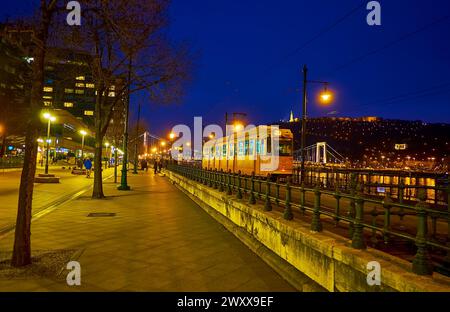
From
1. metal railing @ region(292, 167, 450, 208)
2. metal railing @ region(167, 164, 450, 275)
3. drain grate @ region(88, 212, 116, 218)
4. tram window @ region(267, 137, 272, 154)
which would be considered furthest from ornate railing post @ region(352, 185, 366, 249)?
tram window @ region(267, 137, 272, 154)

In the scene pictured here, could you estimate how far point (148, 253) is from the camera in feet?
24.1

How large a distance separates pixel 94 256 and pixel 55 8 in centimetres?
448

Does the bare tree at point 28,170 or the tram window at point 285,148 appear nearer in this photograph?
the bare tree at point 28,170

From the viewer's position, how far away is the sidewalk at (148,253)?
5.56 m

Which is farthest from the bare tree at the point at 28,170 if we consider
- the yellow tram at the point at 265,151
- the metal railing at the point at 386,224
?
the yellow tram at the point at 265,151

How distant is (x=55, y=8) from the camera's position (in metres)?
6.66

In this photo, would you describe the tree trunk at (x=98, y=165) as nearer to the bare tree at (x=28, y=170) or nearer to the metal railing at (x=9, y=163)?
the bare tree at (x=28, y=170)

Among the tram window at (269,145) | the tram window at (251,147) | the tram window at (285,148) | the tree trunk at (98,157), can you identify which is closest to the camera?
the tree trunk at (98,157)

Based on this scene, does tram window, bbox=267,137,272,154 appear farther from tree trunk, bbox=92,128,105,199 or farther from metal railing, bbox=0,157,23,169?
metal railing, bbox=0,157,23,169

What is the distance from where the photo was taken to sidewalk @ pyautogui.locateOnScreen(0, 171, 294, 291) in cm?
556

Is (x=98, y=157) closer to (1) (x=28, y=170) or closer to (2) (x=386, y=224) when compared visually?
(1) (x=28, y=170)

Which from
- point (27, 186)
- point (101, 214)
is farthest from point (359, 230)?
point (101, 214)
